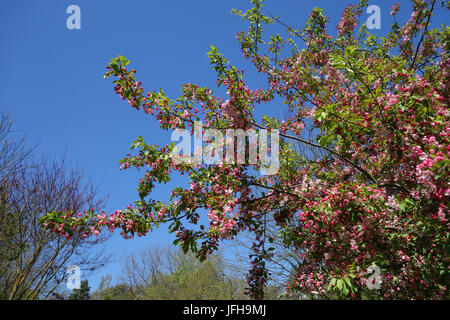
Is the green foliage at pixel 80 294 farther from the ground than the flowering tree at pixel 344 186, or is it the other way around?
the flowering tree at pixel 344 186

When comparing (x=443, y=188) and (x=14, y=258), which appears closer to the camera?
(x=443, y=188)

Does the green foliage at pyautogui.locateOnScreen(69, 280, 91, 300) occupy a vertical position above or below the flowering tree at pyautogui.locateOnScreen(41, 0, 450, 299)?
below

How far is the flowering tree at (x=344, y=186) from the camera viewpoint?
2908 mm

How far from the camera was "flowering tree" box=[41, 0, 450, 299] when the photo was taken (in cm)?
291

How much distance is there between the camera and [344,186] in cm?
313

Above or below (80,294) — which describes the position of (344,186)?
above

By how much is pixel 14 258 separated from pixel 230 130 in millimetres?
9092

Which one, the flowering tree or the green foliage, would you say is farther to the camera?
the green foliage

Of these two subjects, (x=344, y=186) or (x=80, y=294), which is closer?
(x=344, y=186)

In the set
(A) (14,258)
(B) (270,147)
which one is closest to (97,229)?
(B) (270,147)

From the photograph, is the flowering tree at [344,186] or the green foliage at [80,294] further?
the green foliage at [80,294]
